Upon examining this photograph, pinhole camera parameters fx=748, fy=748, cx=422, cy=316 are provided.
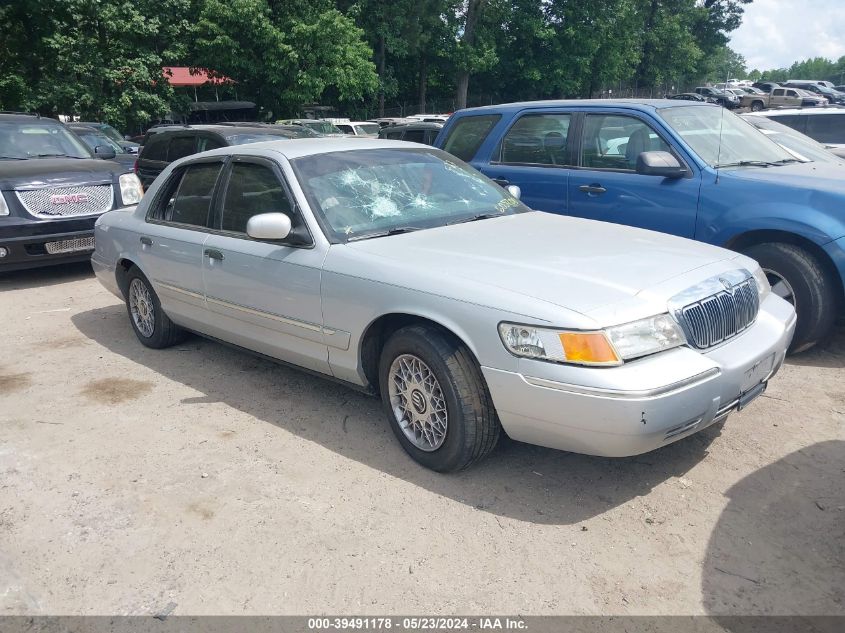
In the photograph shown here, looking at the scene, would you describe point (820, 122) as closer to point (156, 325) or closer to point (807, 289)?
point (807, 289)

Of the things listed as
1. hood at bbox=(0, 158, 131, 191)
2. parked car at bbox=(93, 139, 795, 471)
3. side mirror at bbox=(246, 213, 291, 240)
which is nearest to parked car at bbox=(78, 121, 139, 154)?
hood at bbox=(0, 158, 131, 191)

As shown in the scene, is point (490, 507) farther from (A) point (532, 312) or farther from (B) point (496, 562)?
(A) point (532, 312)

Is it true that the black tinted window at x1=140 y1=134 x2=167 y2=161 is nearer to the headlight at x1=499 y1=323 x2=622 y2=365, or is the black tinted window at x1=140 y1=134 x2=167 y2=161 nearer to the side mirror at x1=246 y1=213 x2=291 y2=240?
the side mirror at x1=246 y1=213 x2=291 y2=240

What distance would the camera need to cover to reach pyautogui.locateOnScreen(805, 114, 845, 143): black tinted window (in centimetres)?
995

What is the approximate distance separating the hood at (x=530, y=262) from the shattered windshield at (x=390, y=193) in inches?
6.3

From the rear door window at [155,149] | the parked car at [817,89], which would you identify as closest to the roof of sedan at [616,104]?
the rear door window at [155,149]

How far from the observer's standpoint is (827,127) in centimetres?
1002

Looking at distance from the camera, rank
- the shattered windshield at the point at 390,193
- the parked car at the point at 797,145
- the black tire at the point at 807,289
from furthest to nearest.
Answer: the parked car at the point at 797,145 < the black tire at the point at 807,289 < the shattered windshield at the point at 390,193

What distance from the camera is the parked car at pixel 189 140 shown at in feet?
33.1

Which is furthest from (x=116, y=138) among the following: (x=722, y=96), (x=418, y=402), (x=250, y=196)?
(x=722, y=96)

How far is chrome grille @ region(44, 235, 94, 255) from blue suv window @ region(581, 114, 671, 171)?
222 inches

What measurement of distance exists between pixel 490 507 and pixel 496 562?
43 centimetres

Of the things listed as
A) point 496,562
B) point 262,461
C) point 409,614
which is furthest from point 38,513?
point 496,562

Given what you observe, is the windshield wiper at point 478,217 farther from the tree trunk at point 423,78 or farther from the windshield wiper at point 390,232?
the tree trunk at point 423,78
